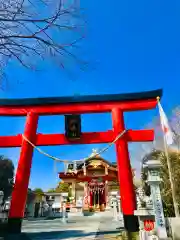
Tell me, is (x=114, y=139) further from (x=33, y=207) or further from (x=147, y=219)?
(x=33, y=207)

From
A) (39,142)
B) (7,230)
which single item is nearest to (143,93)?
(39,142)

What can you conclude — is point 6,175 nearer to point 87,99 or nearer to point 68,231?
point 68,231

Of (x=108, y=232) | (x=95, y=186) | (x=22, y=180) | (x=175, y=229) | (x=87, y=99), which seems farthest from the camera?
(x=95, y=186)

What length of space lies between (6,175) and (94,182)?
40.2 ft

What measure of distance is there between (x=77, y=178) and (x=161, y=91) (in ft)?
64.8

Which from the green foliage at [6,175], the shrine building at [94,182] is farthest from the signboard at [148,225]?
the shrine building at [94,182]

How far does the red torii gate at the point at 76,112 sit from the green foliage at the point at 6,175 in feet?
25.7

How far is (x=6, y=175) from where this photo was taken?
16094 mm

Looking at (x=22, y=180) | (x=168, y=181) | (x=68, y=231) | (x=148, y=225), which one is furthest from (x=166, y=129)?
(x=68, y=231)

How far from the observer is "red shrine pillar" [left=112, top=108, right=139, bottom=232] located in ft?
24.7

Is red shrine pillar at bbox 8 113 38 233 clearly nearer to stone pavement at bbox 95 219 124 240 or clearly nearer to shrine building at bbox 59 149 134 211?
stone pavement at bbox 95 219 124 240

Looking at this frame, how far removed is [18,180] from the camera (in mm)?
8250

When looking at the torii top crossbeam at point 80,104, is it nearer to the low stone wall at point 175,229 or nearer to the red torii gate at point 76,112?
the red torii gate at point 76,112

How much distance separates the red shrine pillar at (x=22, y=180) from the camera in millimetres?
7750
